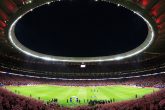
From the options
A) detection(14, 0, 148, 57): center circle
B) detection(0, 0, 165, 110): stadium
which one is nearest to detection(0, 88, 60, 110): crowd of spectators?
detection(0, 0, 165, 110): stadium

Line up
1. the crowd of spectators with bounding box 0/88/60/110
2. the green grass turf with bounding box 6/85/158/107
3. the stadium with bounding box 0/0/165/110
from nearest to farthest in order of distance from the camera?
the crowd of spectators with bounding box 0/88/60/110 < the stadium with bounding box 0/0/165/110 < the green grass turf with bounding box 6/85/158/107

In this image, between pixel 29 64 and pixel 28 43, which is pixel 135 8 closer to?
A: pixel 28 43

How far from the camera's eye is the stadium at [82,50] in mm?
22172

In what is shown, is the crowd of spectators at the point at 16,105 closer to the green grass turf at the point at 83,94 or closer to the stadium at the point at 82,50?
the stadium at the point at 82,50

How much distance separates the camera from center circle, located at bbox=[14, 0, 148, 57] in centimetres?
3434

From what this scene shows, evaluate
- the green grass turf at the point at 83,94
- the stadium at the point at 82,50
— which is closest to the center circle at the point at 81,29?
the stadium at the point at 82,50

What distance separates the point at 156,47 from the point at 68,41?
1737 cm

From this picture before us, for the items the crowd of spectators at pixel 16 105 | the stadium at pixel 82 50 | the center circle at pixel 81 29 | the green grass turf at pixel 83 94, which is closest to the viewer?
the crowd of spectators at pixel 16 105

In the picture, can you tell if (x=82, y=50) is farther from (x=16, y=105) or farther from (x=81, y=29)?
(x=16, y=105)

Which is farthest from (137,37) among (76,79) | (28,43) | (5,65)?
(76,79)

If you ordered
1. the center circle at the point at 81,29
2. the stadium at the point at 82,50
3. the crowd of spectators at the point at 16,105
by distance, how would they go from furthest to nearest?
the center circle at the point at 81,29 → the stadium at the point at 82,50 → the crowd of spectators at the point at 16,105

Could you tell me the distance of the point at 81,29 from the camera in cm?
4472

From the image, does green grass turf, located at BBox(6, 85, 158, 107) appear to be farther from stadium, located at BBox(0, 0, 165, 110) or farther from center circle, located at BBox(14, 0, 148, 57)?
center circle, located at BBox(14, 0, 148, 57)

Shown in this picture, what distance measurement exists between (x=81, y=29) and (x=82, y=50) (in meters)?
11.6
